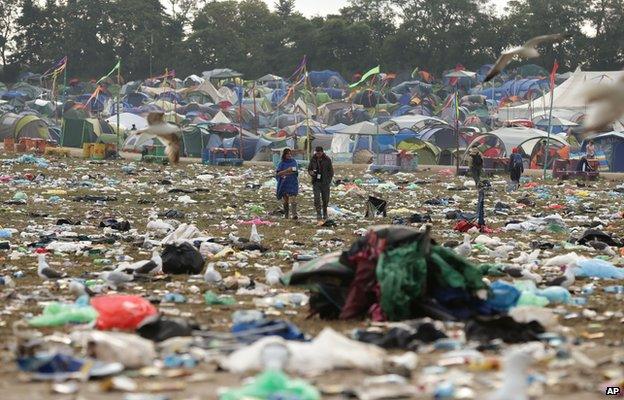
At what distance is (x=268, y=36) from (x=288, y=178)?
67.1 metres

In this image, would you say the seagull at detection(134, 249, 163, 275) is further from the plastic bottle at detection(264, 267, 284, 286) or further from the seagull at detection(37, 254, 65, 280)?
the plastic bottle at detection(264, 267, 284, 286)

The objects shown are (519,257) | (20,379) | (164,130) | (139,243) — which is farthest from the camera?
(164,130)

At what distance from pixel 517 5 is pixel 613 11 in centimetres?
732

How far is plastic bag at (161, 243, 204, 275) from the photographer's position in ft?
32.9

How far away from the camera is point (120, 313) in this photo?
7.03 metres

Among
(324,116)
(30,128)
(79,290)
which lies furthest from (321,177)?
(324,116)

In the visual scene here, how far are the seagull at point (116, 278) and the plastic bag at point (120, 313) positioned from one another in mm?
1909

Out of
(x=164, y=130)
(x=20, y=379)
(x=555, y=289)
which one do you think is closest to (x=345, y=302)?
(x=555, y=289)

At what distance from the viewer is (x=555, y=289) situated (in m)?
8.34

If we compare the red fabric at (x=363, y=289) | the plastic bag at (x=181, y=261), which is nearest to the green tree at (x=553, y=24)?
the plastic bag at (x=181, y=261)

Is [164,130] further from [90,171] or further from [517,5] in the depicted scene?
[517,5]

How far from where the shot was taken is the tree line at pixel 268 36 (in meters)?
77.1

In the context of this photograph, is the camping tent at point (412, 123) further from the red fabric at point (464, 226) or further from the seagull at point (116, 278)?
the seagull at point (116, 278)

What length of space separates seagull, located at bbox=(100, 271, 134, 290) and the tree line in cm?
6778
